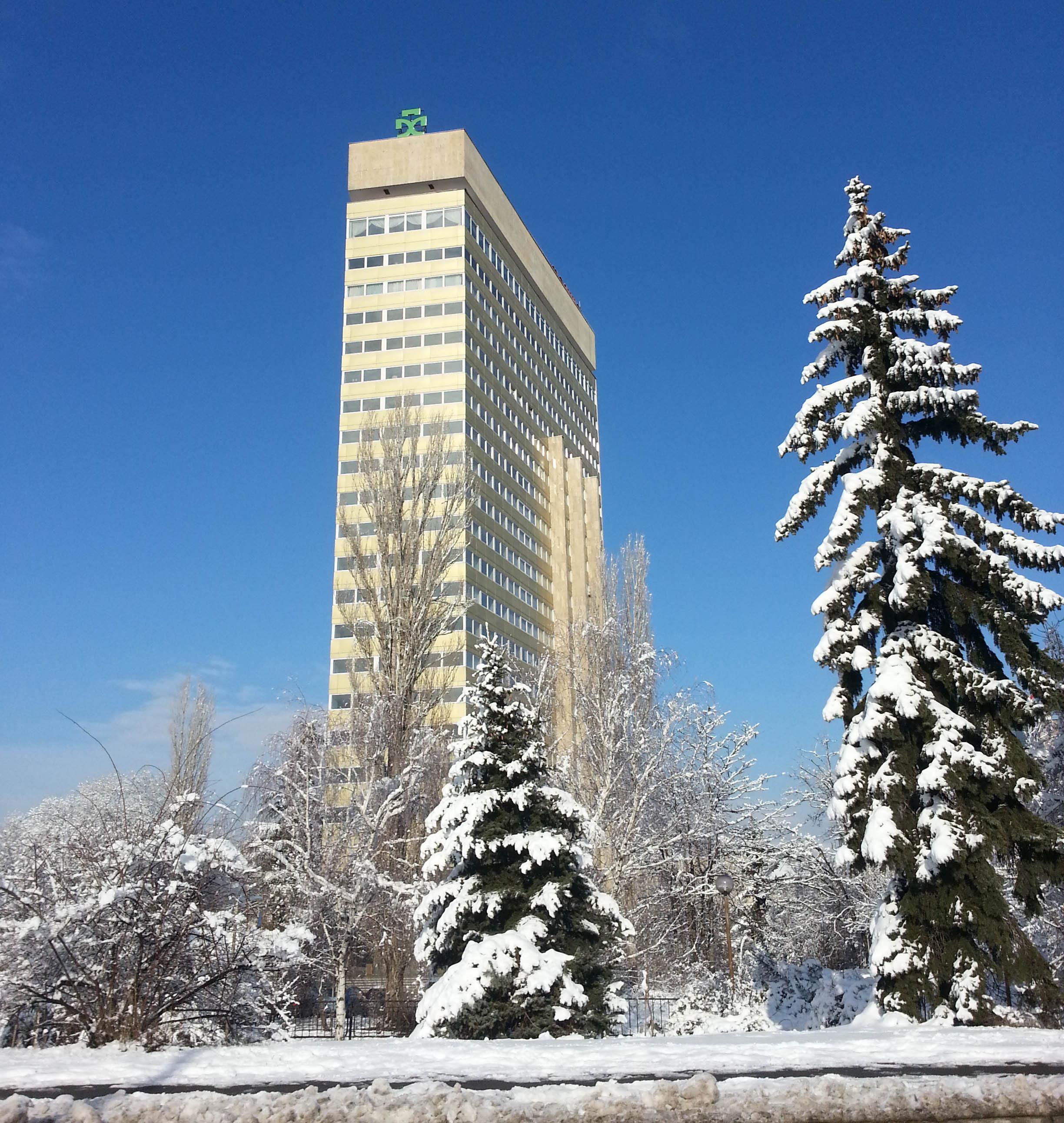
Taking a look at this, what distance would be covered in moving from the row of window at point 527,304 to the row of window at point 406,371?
33.6 feet

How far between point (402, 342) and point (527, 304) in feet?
57.4

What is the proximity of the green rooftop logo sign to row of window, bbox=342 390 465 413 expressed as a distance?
72.0 feet

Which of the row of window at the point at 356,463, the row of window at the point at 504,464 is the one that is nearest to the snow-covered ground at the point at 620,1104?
the row of window at the point at 356,463

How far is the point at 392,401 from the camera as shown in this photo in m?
59.7

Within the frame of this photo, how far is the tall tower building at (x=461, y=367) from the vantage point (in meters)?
58.5

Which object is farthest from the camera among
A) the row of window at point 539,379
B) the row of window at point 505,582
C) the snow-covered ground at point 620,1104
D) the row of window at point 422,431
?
the row of window at point 539,379

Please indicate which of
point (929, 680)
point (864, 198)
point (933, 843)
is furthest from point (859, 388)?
point (933, 843)

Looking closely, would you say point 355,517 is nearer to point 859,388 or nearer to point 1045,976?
point 859,388

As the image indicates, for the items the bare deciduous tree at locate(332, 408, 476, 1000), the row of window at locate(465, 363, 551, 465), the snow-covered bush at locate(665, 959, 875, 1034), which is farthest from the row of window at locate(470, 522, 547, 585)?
the snow-covered bush at locate(665, 959, 875, 1034)

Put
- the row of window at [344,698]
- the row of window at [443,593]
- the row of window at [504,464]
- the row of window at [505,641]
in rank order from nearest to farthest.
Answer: the row of window at [344,698], the row of window at [443,593], the row of window at [505,641], the row of window at [504,464]

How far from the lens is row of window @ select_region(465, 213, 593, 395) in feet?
218

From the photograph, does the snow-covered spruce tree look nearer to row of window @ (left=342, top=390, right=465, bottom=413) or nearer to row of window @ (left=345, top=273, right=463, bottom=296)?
row of window @ (left=342, top=390, right=465, bottom=413)

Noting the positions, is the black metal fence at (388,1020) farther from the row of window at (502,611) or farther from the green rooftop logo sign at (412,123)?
the green rooftop logo sign at (412,123)

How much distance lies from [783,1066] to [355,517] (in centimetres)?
5138
